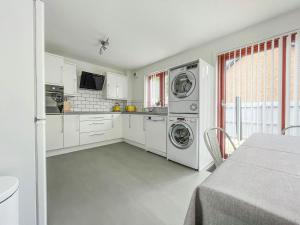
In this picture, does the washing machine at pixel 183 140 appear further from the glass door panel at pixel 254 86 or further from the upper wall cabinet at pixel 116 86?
the upper wall cabinet at pixel 116 86

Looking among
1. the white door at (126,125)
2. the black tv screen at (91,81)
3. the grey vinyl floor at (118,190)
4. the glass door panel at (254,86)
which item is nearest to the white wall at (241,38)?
the glass door panel at (254,86)

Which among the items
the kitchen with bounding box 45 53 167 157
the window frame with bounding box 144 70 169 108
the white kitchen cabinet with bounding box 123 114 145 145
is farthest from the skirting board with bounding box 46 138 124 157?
the window frame with bounding box 144 70 169 108

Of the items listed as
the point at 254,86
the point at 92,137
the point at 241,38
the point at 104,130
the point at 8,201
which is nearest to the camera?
the point at 8,201

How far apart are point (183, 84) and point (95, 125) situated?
231 centimetres

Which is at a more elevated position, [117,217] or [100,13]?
[100,13]

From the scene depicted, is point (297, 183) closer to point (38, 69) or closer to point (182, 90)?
point (38, 69)

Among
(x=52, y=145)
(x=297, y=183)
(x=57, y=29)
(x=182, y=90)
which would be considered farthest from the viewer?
(x=52, y=145)

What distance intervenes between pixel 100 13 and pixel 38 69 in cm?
137

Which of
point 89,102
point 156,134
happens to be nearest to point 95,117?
point 89,102

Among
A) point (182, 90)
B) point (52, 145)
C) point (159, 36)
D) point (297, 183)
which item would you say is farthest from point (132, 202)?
point (159, 36)

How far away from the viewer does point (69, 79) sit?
306cm

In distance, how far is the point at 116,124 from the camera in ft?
12.1

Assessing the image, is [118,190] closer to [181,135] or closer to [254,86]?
[181,135]

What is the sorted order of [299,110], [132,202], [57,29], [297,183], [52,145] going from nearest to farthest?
[297,183], [132,202], [299,110], [57,29], [52,145]
